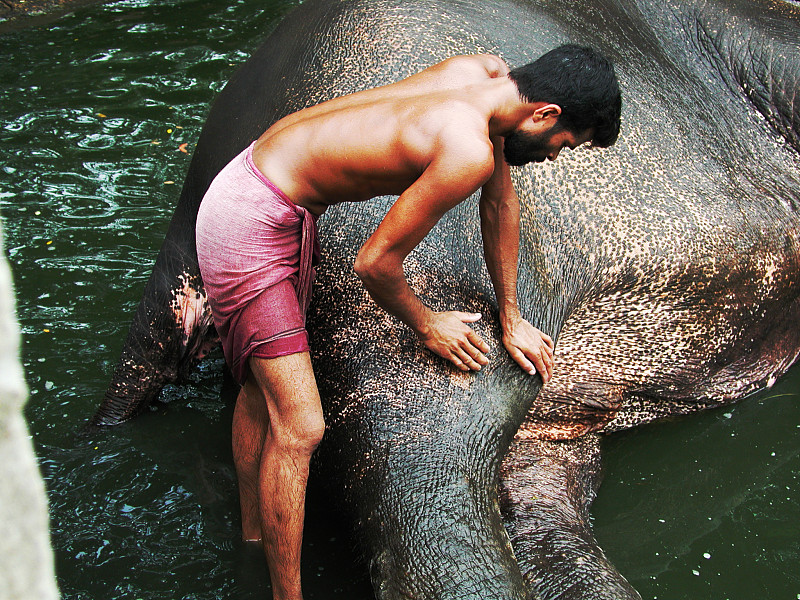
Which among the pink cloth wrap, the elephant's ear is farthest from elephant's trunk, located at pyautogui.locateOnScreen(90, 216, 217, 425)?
the elephant's ear

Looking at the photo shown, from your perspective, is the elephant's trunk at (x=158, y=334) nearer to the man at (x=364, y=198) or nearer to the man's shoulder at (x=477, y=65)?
the man at (x=364, y=198)

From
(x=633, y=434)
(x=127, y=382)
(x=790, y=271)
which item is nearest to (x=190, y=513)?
(x=127, y=382)

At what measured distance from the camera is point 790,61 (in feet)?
14.5

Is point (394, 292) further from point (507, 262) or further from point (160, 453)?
point (160, 453)

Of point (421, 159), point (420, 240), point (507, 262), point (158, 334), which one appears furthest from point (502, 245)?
point (158, 334)

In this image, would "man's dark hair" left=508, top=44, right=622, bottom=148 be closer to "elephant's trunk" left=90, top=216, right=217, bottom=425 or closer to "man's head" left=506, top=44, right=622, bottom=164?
"man's head" left=506, top=44, right=622, bottom=164

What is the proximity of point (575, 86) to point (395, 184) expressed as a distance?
1.90ft

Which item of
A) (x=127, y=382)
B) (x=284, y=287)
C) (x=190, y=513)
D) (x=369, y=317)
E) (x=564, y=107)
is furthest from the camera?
(x=127, y=382)

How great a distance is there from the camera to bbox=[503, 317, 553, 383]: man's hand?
2.97m

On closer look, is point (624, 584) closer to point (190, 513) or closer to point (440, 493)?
point (440, 493)

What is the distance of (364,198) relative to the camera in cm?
268

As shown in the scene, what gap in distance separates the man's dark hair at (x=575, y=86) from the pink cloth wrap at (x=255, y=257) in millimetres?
787

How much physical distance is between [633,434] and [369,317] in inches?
60.2

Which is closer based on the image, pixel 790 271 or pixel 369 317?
pixel 369 317
